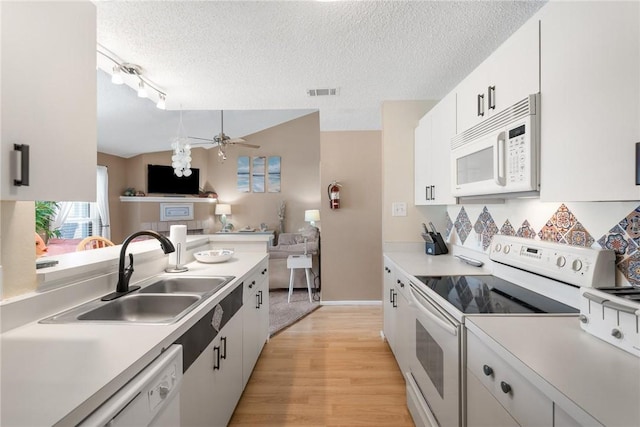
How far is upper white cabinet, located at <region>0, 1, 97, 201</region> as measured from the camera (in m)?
0.83

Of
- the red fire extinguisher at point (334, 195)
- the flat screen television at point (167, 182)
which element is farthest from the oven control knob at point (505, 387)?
the flat screen television at point (167, 182)

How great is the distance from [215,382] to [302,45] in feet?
6.56

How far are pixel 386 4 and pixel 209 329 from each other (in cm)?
185

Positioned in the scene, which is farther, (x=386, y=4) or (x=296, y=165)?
(x=296, y=165)

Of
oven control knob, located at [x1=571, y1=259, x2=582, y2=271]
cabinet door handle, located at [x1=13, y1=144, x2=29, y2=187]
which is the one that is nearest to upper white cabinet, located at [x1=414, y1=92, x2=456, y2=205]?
oven control knob, located at [x1=571, y1=259, x2=582, y2=271]

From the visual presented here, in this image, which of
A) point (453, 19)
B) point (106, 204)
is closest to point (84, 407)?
point (453, 19)

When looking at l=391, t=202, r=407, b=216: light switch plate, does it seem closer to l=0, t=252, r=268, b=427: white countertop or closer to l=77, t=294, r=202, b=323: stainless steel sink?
l=77, t=294, r=202, b=323: stainless steel sink

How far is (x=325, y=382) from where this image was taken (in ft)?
7.22

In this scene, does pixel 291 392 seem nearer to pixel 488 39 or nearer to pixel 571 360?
pixel 571 360

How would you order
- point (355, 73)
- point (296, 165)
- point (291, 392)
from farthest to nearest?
point (296, 165) < point (355, 73) < point (291, 392)

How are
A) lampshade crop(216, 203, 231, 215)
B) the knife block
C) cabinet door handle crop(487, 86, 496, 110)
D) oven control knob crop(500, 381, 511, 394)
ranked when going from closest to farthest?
1. oven control knob crop(500, 381, 511, 394)
2. cabinet door handle crop(487, 86, 496, 110)
3. the knife block
4. lampshade crop(216, 203, 231, 215)

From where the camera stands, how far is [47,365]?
0.78 metres

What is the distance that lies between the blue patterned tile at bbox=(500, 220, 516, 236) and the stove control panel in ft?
Answer: 0.32

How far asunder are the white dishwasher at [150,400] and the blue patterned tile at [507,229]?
1.87 m
